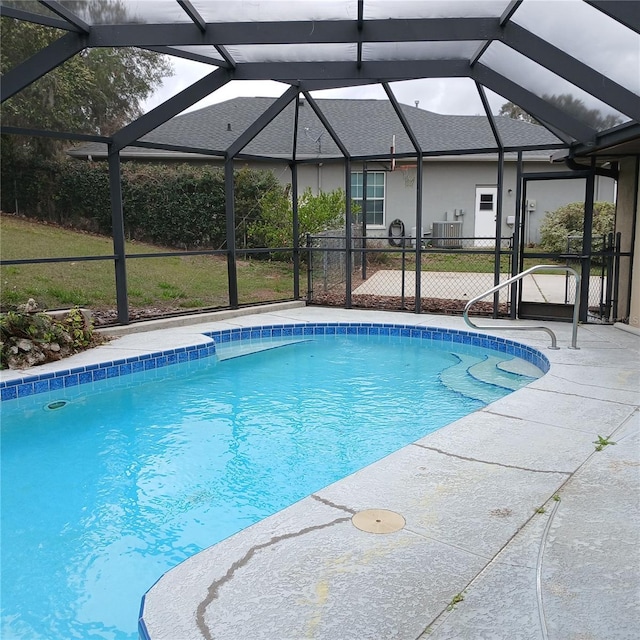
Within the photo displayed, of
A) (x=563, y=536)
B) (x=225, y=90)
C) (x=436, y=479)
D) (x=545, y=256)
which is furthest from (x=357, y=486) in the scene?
(x=225, y=90)

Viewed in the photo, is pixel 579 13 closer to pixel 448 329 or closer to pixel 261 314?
pixel 448 329

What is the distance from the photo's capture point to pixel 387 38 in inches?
201

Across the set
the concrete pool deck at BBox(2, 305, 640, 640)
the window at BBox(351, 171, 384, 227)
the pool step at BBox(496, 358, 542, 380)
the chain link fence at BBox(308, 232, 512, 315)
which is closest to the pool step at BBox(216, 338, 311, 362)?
the chain link fence at BBox(308, 232, 512, 315)

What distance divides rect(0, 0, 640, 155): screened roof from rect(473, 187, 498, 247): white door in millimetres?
7686

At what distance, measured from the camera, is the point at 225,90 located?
716 centimetres

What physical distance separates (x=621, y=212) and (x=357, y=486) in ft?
20.1

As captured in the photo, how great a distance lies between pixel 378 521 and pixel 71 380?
399 centimetres

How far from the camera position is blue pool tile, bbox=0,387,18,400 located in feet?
16.0

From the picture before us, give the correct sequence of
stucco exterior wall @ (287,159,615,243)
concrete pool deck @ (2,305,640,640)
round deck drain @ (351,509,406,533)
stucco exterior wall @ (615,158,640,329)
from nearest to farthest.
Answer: concrete pool deck @ (2,305,640,640), round deck drain @ (351,509,406,533), stucco exterior wall @ (615,158,640,329), stucco exterior wall @ (287,159,615,243)

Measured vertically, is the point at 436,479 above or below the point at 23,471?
above

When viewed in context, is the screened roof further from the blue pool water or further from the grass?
the grass

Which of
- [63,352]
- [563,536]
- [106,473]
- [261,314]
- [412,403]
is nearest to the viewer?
[563,536]

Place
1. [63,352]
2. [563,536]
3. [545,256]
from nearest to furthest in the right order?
[563,536], [63,352], [545,256]

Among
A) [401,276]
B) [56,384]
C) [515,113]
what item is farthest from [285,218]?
[56,384]
